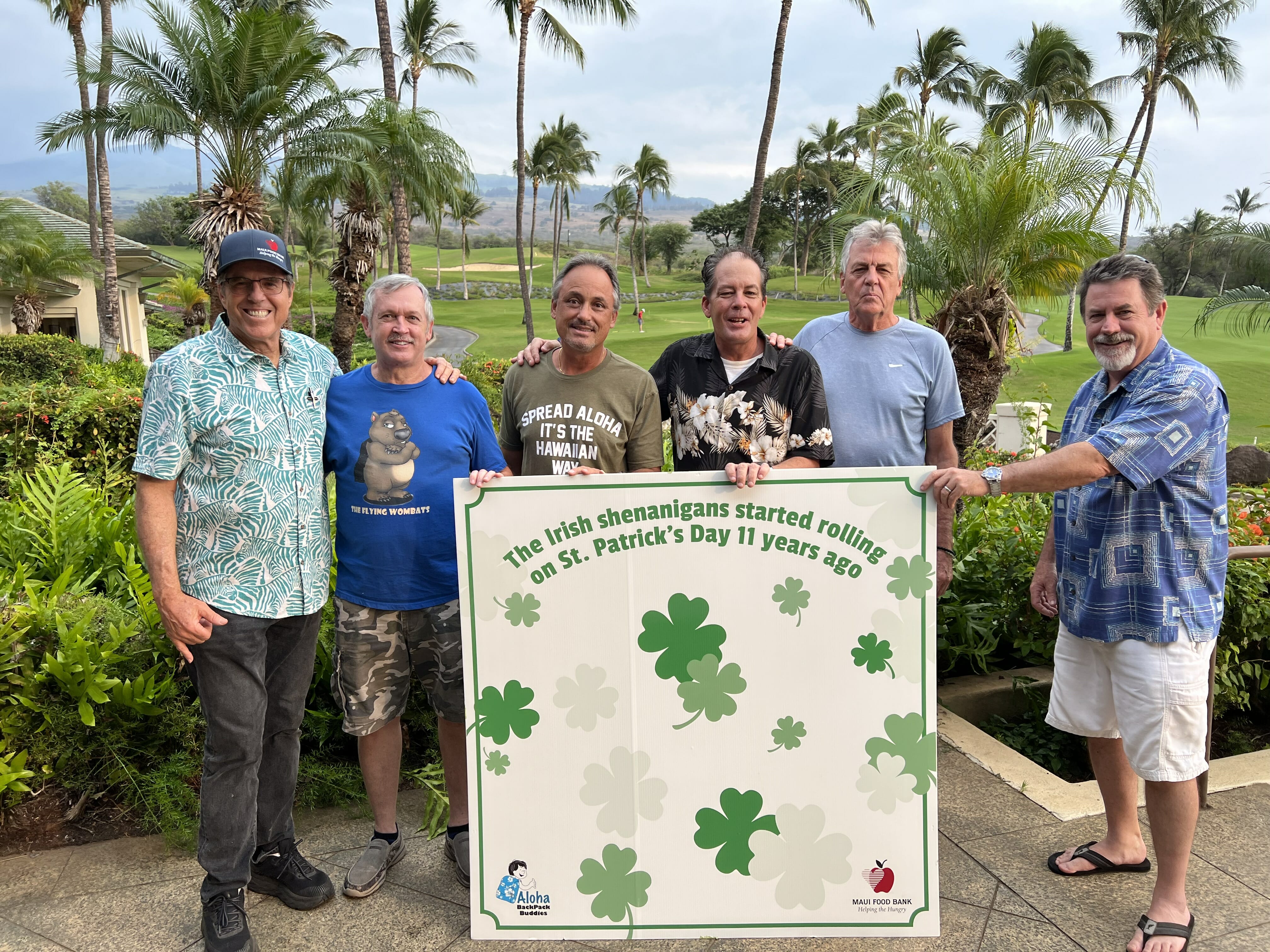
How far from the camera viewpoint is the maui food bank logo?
8.32ft

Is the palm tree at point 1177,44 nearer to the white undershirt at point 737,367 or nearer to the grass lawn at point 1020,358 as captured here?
the grass lawn at point 1020,358

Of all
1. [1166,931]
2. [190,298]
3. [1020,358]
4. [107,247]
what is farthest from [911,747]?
[190,298]

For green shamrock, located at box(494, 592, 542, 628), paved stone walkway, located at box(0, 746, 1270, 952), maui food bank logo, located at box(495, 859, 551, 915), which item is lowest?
paved stone walkway, located at box(0, 746, 1270, 952)

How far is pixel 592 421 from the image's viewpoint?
108 inches

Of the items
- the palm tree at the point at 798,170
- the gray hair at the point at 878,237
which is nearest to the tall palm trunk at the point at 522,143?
the gray hair at the point at 878,237

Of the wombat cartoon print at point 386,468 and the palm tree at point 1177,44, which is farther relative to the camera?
the palm tree at point 1177,44

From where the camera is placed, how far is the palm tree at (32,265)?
23766 mm

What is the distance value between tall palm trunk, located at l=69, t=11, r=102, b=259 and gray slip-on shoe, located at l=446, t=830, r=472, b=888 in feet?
69.9

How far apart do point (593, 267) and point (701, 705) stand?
4.66 feet

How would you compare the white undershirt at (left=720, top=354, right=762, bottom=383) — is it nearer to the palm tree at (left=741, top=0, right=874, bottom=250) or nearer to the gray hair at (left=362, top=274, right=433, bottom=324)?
the gray hair at (left=362, top=274, right=433, bottom=324)

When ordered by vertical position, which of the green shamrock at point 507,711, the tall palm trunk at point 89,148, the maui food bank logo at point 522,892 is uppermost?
the tall palm trunk at point 89,148

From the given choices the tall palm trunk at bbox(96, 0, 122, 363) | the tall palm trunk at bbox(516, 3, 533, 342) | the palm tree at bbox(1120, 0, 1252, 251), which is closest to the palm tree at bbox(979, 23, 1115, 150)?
the palm tree at bbox(1120, 0, 1252, 251)

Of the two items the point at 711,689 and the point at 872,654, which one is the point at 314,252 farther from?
the point at 872,654

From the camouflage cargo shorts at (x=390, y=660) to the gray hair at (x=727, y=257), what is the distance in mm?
1356
